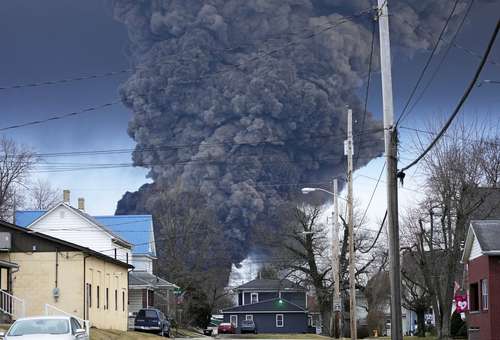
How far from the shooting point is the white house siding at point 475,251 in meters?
38.7

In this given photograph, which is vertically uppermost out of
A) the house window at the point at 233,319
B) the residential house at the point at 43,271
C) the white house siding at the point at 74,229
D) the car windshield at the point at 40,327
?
the white house siding at the point at 74,229

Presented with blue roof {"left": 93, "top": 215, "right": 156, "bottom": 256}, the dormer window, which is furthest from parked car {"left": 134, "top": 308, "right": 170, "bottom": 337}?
the dormer window

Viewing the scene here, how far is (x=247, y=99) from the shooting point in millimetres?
121750

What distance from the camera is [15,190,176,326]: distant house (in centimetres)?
6562

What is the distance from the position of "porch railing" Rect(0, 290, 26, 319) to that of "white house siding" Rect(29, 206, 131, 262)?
68.9 feet

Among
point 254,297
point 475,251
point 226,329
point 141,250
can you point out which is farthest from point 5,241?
point 254,297

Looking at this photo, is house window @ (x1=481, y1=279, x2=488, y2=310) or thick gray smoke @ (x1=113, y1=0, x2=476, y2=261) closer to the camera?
house window @ (x1=481, y1=279, x2=488, y2=310)

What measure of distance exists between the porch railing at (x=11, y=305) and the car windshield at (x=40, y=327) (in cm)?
1733

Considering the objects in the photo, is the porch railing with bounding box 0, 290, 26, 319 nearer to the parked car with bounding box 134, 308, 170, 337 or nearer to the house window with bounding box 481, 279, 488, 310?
the parked car with bounding box 134, 308, 170, 337

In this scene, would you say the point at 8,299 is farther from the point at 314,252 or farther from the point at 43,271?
the point at 314,252

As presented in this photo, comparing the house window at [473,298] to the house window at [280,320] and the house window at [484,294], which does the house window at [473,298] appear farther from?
the house window at [280,320]

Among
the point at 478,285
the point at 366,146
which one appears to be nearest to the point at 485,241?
the point at 478,285

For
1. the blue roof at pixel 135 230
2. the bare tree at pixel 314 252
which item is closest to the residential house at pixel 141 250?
the blue roof at pixel 135 230

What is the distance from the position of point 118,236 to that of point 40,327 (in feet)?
146
